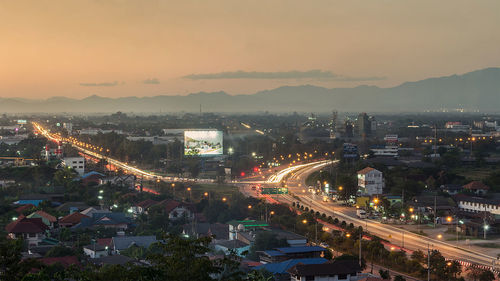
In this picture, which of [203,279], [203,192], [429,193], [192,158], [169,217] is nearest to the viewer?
[203,279]

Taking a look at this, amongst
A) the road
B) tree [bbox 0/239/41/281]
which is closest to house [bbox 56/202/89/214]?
the road

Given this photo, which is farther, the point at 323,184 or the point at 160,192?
the point at 323,184

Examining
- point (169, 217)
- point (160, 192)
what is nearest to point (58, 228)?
point (169, 217)

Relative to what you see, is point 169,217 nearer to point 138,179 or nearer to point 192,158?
point 138,179

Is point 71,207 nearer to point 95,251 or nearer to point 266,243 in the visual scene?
point 95,251

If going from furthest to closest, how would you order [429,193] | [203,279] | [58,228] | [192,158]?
1. [192,158]
2. [429,193]
3. [58,228]
4. [203,279]

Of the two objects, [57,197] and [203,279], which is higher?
[203,279]
